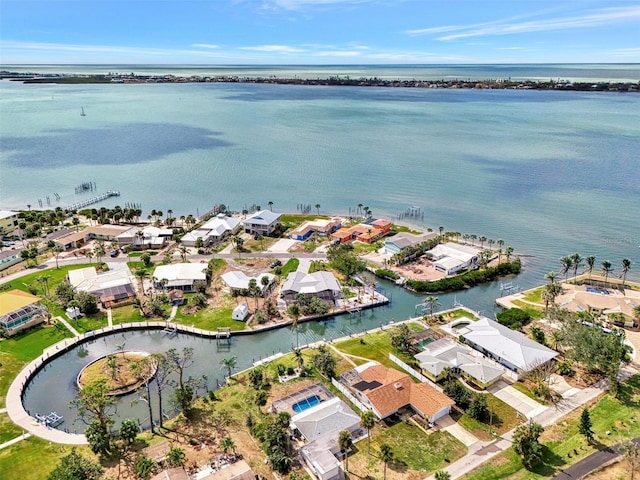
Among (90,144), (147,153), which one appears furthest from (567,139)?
(90,144)

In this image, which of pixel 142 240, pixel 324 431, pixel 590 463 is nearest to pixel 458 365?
pixel 590 463

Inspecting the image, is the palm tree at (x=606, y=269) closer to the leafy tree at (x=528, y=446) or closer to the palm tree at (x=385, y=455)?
the leafy tree at (x=528, y=446)

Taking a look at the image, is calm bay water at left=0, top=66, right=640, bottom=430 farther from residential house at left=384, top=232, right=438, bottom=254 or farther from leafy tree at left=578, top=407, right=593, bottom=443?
leafy tree at left=578, top=407, right=593, bottom=443

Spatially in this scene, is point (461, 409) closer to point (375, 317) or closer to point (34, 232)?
point (375, 317)

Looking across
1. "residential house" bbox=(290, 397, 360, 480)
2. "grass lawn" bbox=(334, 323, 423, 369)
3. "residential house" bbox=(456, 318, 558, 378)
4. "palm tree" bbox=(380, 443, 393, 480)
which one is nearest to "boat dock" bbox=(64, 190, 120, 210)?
"grass lawn" bbox=(334, 323, 423, 369)

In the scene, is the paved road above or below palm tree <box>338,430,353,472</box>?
below

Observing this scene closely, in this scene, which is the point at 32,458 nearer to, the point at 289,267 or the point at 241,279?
the point at 241,279
